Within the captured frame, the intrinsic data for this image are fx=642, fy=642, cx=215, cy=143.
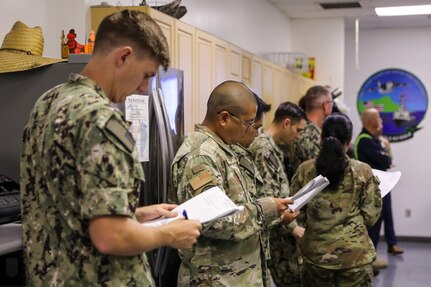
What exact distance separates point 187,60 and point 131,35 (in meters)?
2.43

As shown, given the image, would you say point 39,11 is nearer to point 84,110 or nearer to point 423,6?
point 84,110

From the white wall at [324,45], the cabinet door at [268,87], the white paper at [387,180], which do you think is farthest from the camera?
the white wall at [324,45]

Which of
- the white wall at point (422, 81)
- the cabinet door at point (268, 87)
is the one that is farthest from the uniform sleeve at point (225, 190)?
the white wall at point (422, 81)

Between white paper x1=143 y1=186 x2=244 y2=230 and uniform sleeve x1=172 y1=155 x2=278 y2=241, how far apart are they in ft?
0.59

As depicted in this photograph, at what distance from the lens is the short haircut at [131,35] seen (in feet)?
5.40

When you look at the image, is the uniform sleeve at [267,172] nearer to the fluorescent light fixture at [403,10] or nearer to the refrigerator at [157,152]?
the refrigerator at [157,152]

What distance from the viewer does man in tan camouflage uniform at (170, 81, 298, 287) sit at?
94.6 inches

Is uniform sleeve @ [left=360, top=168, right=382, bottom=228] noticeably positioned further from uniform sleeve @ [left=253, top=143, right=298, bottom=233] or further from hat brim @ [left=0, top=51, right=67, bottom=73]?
hat brim @ [left=0, top=51, right=67, bottom=73]

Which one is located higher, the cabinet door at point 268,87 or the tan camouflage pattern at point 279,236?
the cabinet door at point 268,87

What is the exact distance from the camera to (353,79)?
9.89 m

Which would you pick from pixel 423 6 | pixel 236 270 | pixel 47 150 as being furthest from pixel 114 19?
pixel 423 6

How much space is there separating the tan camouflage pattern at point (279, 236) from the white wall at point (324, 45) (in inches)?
176

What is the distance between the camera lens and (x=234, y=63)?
16.9 ft

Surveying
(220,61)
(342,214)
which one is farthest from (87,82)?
(220,61)
